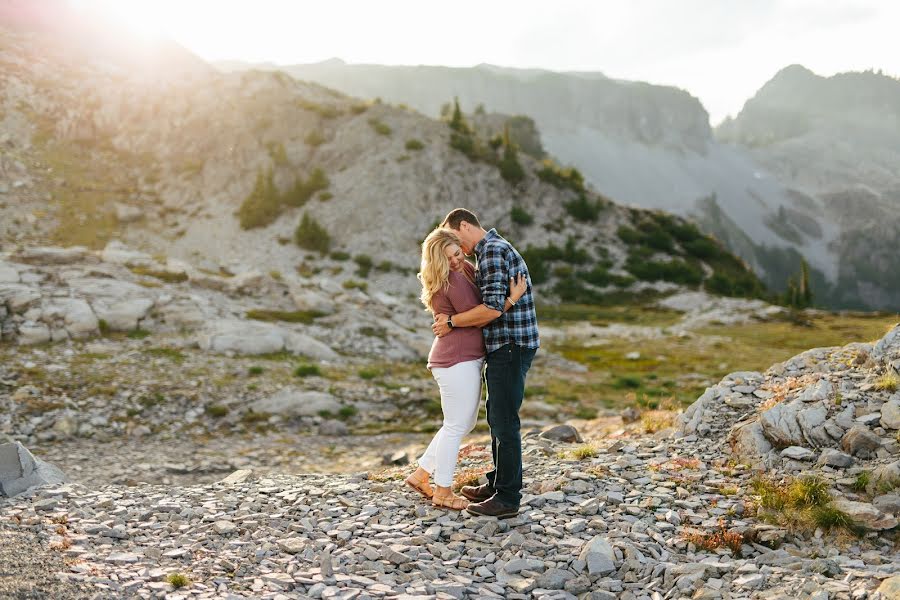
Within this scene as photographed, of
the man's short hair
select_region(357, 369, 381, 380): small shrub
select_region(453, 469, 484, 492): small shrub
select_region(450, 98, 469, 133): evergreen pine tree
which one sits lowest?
select_region(357, 369, 381, 380): small shrub

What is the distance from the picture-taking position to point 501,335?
762 centimetres

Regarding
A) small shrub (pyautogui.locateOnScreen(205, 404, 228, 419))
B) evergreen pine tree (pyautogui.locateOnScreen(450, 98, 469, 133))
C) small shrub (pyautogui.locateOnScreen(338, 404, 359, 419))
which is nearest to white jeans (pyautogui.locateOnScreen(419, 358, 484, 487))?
small shrub (pyautogui.locateOnScreen(338, 404, 359, 419))

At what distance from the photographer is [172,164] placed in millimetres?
71750

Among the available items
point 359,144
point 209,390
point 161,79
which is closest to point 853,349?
point 209,390

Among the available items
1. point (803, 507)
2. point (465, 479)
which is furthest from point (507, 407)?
point (803, 507)

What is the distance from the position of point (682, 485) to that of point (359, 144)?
229 ft

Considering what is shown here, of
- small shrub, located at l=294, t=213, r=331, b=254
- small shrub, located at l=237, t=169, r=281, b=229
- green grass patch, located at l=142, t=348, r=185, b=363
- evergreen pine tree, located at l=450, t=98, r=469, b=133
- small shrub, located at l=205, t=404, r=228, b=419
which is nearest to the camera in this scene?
small shrub, located at l=205, t=404, r=228, b=419

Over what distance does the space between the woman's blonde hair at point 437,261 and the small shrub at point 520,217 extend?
6295 cm

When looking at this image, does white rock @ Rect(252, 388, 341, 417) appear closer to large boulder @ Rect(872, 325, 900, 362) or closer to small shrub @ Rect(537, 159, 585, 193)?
large boulder @ Rect(872, 325, 900, 362)

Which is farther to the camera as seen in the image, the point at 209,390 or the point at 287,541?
the point at 209,390

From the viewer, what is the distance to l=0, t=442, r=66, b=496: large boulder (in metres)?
9.14

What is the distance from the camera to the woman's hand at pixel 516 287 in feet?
24.4

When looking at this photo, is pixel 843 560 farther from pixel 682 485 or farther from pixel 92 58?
pixel 92 58

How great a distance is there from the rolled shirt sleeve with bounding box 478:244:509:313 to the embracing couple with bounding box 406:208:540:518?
0.01 metres
